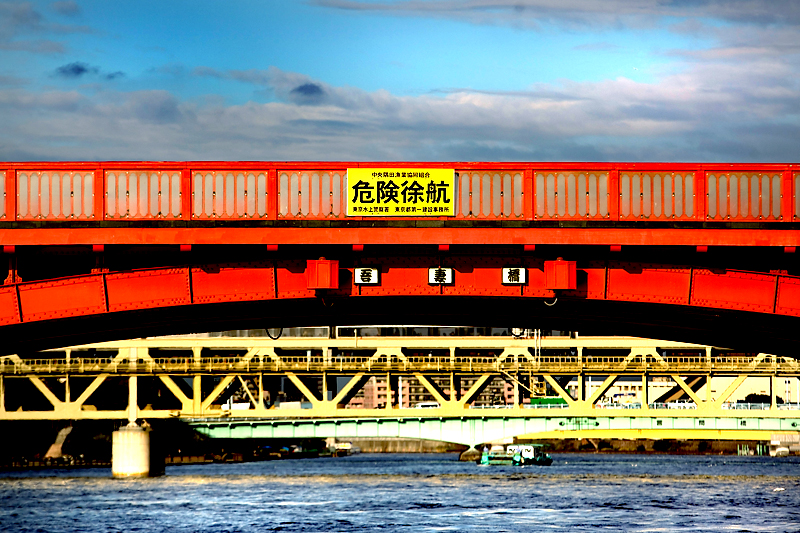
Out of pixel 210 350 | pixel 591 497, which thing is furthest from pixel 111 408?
pixel 591 497

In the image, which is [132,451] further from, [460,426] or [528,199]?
[528,199]

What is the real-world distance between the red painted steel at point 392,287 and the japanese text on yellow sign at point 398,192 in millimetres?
1368

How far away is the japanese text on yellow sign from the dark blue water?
24.7 metres

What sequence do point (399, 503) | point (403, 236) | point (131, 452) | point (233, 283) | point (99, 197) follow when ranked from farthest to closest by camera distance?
point (131, 452) → point (399, 503) → point (233, 283) → point (99, 197) → point (403, 236)

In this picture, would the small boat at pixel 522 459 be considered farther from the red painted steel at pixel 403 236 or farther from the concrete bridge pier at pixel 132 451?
the red painted steel at pixel 403 236

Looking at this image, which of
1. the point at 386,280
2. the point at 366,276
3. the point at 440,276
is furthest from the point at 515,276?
the point at 366,276

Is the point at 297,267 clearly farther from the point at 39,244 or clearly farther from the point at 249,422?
the point at 249,422

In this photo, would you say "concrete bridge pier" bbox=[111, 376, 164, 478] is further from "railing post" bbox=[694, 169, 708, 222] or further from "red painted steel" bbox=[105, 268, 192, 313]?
"railing post" bbox=[694, 169, 708, 222]

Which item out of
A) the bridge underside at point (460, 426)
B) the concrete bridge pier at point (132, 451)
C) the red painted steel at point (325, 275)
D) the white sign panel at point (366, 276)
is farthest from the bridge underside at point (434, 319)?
the bridge underside at point (460, 426)

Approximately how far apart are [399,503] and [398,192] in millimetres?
39671

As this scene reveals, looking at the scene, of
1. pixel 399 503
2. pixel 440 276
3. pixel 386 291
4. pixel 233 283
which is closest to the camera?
pixel 233 283

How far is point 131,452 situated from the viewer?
307ft

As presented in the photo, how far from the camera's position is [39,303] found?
30.4 m

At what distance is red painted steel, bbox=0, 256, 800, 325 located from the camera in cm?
3039
